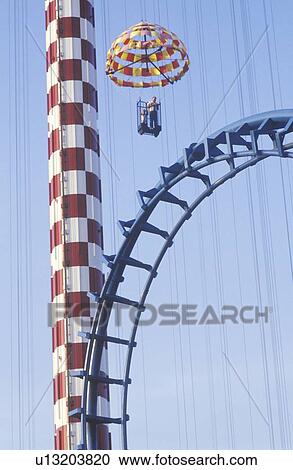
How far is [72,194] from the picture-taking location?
25.7m

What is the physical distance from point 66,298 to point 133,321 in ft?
9.41

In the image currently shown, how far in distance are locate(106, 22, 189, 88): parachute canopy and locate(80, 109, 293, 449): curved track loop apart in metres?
5.11

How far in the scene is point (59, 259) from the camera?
25.3 metres

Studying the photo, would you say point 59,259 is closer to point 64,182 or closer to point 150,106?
point 64,182

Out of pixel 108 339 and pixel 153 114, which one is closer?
pixel 108 339

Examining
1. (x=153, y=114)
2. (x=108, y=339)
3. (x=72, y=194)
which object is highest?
(x=153, y=114)

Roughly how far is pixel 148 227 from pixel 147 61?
5593 millimetres

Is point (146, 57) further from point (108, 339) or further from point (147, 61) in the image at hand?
point (108, 339)

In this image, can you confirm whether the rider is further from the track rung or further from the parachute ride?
the track rung

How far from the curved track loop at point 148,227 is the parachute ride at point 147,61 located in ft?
13.2

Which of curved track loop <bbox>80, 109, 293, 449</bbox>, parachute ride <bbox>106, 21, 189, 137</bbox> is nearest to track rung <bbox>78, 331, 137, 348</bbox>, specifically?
curved track loop <bbox>80, 109, 293, 449</bbox>

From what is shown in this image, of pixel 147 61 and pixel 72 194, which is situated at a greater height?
pixel 147 61

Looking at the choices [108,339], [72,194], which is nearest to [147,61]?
[72,194]

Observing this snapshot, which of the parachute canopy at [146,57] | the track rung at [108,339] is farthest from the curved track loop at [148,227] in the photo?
the parachute canopy at [146,57]
